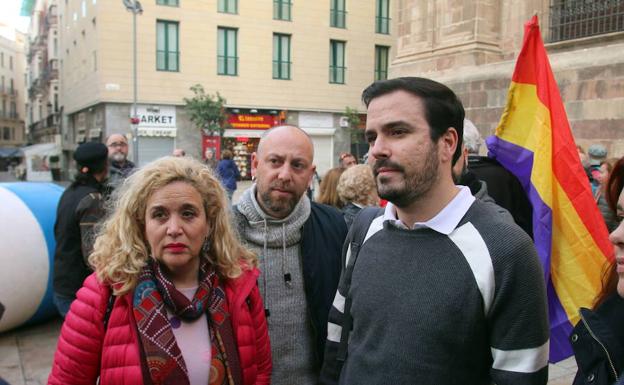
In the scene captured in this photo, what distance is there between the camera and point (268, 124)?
29562 mm

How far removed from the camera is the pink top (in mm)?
2143

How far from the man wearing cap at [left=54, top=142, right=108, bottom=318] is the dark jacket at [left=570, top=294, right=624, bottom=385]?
3569 millimetres

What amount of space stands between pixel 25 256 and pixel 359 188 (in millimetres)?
3589

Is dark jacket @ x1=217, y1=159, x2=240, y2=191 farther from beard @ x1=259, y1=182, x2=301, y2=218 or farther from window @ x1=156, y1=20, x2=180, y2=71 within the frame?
window @ x1=156, y1=20, x2=180, y2=71

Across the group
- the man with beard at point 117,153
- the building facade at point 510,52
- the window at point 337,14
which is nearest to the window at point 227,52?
the window at point 337,14

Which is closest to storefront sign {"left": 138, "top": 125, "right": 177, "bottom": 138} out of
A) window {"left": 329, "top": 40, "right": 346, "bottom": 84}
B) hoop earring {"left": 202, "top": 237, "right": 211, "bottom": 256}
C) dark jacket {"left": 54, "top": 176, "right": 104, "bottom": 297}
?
window {"left": 329, "top": 40, "right": 346, "bottom": 84}

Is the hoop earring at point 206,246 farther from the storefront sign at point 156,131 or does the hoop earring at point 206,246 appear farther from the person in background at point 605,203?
the storefront sign at point 156,131

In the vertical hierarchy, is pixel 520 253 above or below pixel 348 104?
below

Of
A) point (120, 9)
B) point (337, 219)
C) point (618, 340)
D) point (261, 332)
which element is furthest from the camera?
point (120, 9)

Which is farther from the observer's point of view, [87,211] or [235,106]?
[235,106]

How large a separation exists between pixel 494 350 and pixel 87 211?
3.45 metres

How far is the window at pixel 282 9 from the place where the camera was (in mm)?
29406

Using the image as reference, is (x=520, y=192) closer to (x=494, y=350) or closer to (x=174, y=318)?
(x=494, y=350)

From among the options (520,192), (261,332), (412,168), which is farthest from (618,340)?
(520,192)
